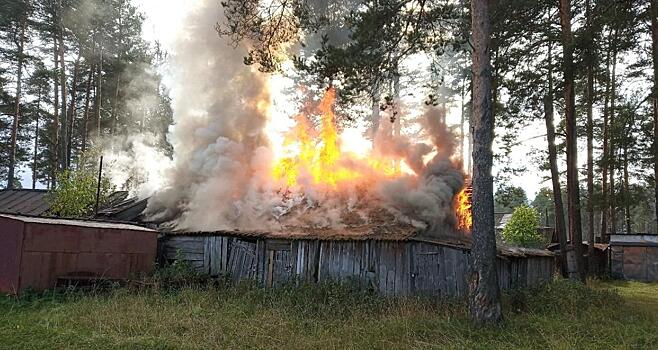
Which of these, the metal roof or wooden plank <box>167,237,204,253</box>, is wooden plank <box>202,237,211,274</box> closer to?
wooden plank <box>167,237,204,253</box>

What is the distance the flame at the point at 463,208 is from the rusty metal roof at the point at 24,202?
2098 cm

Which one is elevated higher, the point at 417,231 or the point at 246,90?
the point at 246,90

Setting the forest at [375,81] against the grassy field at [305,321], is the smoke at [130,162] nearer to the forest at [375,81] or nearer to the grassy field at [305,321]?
the forest at [375,81]

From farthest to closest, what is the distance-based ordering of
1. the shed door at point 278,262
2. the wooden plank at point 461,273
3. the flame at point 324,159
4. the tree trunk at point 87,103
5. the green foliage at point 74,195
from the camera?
the tree trunk at point 87,103, the green foliage at point 74,195, the flame at point 324,159, the shed door at point 278,262, the wooden plank at point 461,273

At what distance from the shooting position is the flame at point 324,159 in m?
21.2

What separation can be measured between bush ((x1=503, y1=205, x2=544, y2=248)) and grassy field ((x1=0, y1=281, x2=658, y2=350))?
73.2 ft

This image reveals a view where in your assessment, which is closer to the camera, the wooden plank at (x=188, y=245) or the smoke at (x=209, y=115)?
the wooden plank at (x=188, y=245)

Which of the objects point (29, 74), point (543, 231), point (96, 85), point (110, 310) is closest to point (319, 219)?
point (110, 310)

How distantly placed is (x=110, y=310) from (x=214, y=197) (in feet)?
29.7

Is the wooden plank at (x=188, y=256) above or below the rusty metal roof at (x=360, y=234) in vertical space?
below

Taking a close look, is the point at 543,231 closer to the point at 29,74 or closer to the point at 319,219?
the point at 319,219

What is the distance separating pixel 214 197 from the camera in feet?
67.8

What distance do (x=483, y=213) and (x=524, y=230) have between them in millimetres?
29891

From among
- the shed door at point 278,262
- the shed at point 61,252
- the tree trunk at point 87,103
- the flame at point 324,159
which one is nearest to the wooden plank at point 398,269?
the shed door at point 278,262
